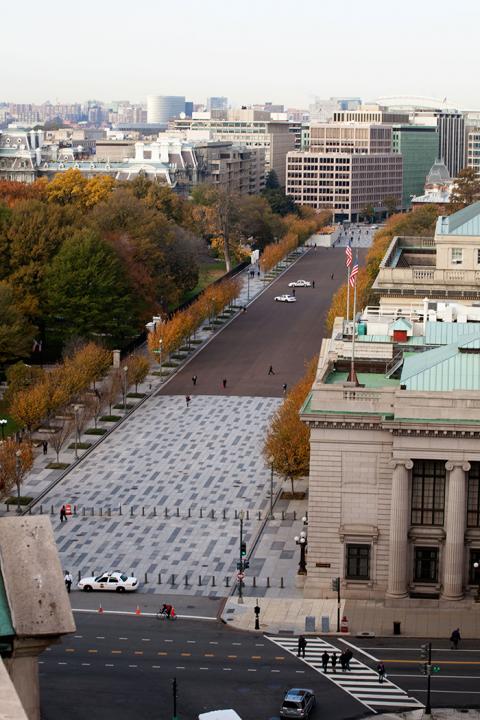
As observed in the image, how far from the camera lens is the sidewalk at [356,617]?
6750cm

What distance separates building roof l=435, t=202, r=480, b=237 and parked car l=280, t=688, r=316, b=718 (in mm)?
68023

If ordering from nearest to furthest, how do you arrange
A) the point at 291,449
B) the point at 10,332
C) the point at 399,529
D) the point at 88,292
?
the point at 399,529, the point at 291,449, the point at 10,332, the point at 88,292

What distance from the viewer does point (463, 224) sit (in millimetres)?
120562

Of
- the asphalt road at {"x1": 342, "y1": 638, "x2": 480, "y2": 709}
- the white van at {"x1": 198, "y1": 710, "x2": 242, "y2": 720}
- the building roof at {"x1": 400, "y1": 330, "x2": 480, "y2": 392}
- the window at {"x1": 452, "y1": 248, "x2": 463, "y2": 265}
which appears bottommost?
the asphalt road at {"x1": 342, "y1": 638, "x2": 480, "y2": 709}

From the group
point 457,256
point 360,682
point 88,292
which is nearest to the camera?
point 360,682

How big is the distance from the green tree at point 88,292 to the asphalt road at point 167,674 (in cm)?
7324

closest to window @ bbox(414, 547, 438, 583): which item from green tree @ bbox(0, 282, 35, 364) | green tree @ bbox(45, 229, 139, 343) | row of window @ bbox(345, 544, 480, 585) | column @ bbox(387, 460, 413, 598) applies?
row of window @ bbox(345, 544, 480, 585)

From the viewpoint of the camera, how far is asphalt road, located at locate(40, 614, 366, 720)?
57406 millimetres

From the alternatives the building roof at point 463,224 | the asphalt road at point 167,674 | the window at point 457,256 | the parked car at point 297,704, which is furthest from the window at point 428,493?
the building roof at point 463,224

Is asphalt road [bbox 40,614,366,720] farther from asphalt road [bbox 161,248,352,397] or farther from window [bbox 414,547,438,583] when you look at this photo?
asphalt road [bbox 161,248,352,397]

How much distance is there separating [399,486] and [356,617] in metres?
6.56

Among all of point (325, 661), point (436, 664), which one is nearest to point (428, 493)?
point (436, 664)

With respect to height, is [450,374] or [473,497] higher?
[450,374]

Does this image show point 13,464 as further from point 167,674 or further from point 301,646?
point 301,646
